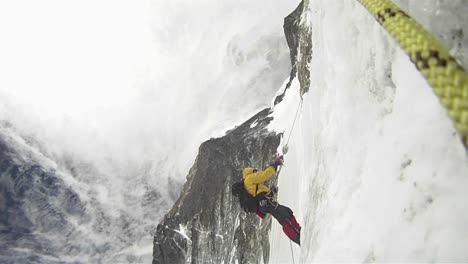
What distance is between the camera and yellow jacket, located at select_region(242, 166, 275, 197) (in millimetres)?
8362

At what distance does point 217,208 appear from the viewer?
139 feet

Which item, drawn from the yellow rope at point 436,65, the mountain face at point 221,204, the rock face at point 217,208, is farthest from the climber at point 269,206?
the rock face at point 217,208

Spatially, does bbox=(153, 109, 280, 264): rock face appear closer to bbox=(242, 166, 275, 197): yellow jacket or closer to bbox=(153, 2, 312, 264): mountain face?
bbox=(153, 2, 312, 264): mountain face

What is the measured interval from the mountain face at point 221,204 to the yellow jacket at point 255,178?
14.9m

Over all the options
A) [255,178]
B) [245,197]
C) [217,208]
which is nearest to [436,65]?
[255,178]

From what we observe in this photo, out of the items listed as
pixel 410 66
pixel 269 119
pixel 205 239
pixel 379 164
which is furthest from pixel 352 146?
pixel 205 239

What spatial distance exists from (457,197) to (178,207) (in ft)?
164

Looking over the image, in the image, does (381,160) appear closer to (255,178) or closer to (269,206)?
(255,178)

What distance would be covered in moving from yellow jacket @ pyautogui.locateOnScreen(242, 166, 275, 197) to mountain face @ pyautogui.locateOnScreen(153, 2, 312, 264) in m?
14.9

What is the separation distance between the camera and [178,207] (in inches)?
2009

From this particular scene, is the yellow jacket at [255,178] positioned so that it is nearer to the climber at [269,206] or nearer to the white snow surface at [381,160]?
the climber at [269,206]

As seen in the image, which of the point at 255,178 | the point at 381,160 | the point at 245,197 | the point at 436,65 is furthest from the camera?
the point at 245,197

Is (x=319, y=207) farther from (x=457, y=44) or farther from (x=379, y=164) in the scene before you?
(x=457, y=44)

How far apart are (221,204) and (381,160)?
38641mm
